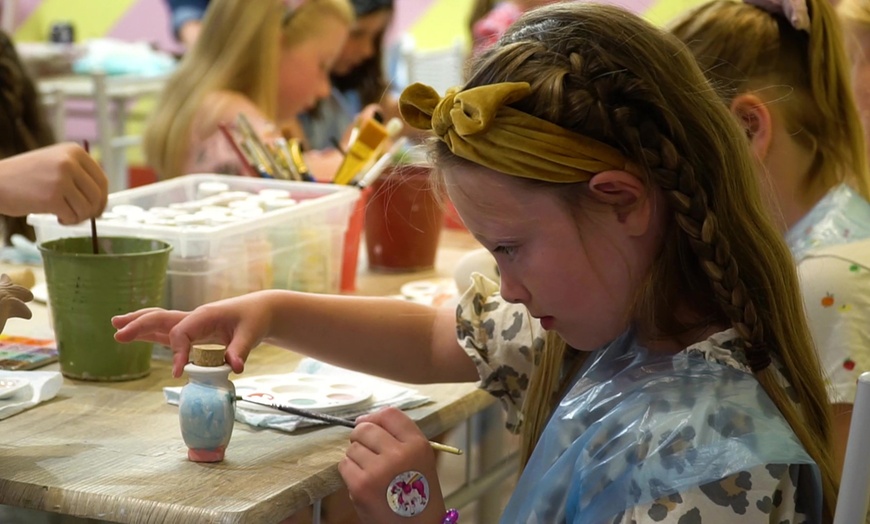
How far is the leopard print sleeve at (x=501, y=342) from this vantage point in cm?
113

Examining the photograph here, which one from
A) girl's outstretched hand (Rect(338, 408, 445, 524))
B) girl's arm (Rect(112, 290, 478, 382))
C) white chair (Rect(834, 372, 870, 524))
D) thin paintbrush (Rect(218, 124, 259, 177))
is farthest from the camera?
thin paintbrush (Rect(218, 124, 259, 177))

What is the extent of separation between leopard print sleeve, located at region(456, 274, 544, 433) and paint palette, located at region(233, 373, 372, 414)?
12 cm

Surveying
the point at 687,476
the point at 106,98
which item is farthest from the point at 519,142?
the point at 106,98

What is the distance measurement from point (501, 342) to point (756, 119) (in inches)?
15.9

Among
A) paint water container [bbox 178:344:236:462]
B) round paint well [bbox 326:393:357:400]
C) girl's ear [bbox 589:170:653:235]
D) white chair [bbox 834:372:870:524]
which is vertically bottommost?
round paint well [bbox 326:393:357:400]

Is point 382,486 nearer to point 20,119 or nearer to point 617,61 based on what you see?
point 617,61

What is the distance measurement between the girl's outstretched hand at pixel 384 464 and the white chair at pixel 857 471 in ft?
1.06

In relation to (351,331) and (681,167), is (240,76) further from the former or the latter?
(681,167)

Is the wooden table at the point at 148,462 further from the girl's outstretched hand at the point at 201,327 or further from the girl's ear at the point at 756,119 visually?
the girl's ear at the point at 756,119

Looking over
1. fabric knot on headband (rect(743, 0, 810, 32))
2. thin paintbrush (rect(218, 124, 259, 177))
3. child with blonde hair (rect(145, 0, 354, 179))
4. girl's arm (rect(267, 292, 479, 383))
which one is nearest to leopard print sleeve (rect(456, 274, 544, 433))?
girl's arm (rect(267, 292, 479, 383))

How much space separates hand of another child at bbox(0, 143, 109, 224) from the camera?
115 cm

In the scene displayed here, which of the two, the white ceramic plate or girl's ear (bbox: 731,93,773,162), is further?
girl's ear (bbox: 731,93,773,162)

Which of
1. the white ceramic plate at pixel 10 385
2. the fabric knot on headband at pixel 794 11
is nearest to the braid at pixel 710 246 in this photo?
the fabric knot on headband at pixel 794 11

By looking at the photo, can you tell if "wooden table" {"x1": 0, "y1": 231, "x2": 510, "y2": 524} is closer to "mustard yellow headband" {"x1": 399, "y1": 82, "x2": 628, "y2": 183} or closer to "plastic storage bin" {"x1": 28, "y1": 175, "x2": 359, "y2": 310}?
"plastic storage bin" {"x1": 28, "y1": 175, "x2": 359, "y2": 310}
